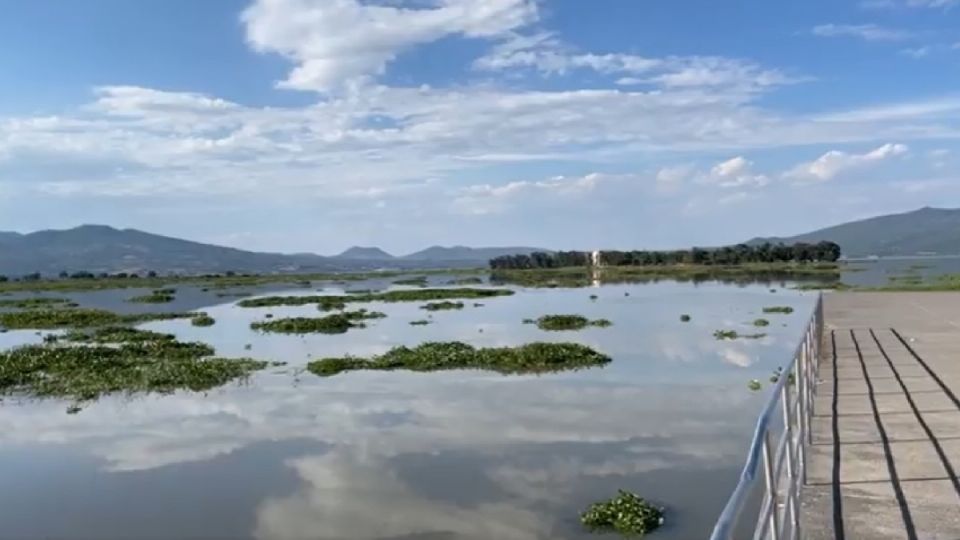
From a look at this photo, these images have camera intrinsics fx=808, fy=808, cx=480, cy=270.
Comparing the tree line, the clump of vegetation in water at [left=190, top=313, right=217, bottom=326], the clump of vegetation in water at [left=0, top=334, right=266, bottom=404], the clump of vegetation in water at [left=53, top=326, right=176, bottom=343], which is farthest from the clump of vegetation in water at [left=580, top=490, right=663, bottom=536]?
the tree line

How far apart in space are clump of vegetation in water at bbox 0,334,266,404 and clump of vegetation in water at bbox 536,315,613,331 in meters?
13.0

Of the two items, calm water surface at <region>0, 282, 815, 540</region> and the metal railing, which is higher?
the metal railing

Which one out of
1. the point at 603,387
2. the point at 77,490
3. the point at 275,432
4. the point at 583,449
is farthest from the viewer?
the point at 603,387

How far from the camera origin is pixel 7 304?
62.5 m

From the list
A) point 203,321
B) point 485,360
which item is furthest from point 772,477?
point 203,321

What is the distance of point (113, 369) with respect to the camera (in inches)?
956

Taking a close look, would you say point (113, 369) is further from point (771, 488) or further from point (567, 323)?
point (771, 488)

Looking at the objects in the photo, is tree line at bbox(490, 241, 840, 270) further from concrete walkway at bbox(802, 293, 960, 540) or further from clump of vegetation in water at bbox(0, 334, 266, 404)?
concrete walkway at bbox(802, 293, 960, 540)

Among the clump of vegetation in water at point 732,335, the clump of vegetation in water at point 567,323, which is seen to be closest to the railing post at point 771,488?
the clump of vegetation in water at point 732,335

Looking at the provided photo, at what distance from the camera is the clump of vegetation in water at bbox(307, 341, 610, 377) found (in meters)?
22.9

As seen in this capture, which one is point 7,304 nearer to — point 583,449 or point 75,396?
point 75,396

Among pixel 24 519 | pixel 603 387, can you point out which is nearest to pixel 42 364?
pixel 24 519

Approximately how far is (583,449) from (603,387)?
5949 mm

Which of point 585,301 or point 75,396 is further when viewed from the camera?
point 585,301
